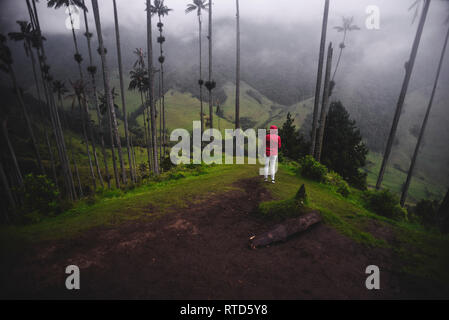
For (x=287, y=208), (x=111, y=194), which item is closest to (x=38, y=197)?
(x=111, y=194)

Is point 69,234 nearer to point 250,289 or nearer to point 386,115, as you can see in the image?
point 250,289

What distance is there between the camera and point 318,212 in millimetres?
4898

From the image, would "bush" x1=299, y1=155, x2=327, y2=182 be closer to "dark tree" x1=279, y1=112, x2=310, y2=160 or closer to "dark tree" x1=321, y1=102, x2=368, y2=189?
"dark tree" x1=321, y1=102, x2=368, y2=189

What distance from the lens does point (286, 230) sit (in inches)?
167

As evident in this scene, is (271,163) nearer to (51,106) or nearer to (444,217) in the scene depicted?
(444,217)

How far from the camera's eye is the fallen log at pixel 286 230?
4.06 metres

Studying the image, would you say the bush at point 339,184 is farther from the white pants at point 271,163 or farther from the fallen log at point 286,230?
the fallen log at point 286,230

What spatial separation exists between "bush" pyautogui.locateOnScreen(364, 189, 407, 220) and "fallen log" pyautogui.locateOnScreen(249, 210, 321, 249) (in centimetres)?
414

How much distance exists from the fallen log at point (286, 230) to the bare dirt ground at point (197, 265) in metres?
0.14

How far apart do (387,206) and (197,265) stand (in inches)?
292

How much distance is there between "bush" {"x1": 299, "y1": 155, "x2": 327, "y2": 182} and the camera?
30.9 feet

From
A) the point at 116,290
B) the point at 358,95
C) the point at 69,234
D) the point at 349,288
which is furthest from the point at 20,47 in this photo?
the point at 358,95

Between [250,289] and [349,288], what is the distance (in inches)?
61.4

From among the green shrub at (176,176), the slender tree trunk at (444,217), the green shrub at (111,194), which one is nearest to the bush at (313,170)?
the slender tree trunk at (444,217)
